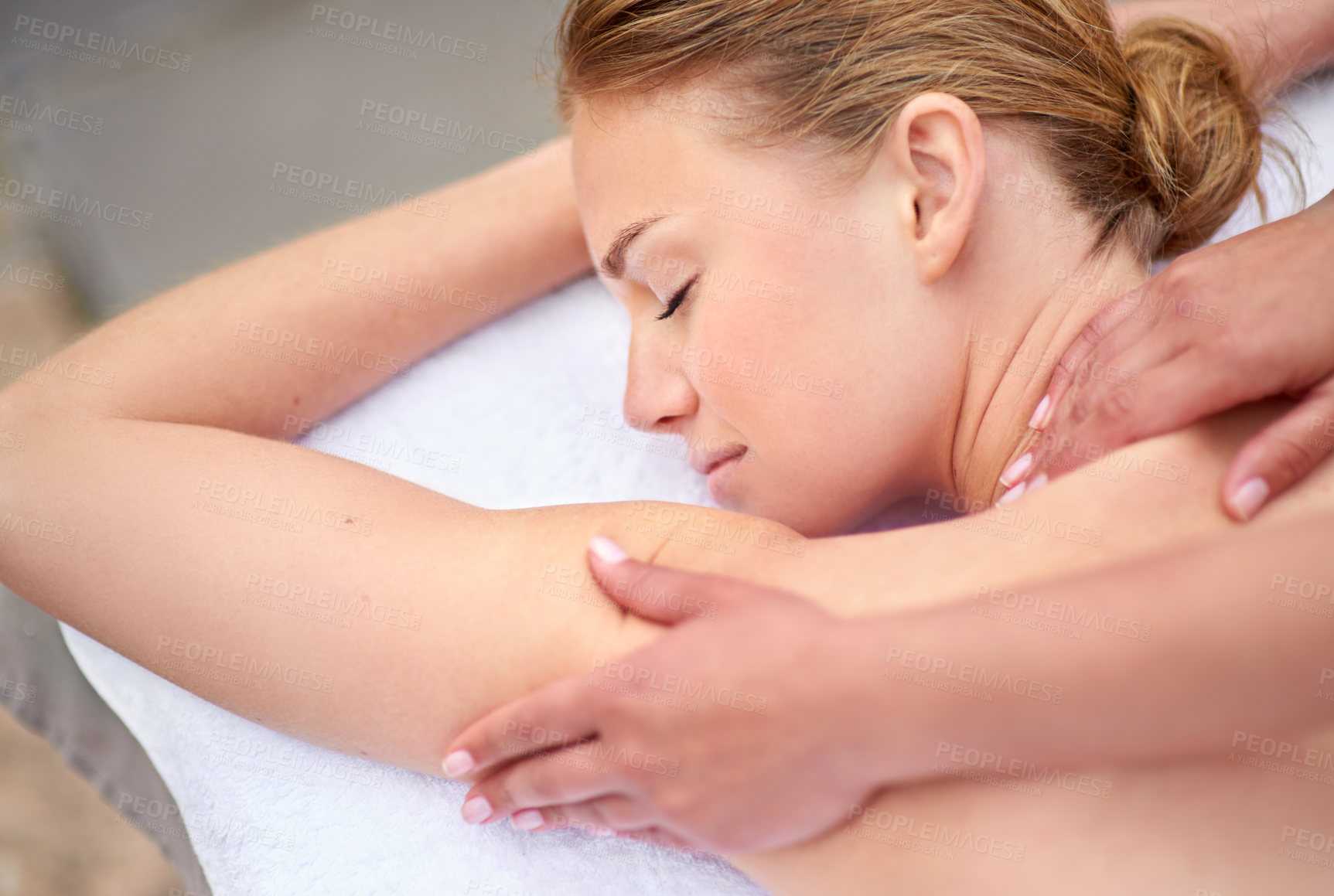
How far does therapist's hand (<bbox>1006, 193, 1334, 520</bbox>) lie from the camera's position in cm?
77

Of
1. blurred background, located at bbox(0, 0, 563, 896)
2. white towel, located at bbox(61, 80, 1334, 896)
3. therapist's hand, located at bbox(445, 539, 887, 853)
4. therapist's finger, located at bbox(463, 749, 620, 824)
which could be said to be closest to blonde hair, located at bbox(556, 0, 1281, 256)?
white towel, located at bbox(61, 80, 1334, 896)

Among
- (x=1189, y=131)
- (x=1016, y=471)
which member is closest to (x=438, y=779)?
(x=1016, y=471)

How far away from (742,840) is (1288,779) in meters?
0.43

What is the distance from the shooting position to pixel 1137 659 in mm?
660

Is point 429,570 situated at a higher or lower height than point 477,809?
higher

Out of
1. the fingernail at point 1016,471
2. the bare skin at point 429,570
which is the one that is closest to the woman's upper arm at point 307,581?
the bare skin at point 429,570

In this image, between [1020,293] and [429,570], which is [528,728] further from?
[1020,293]

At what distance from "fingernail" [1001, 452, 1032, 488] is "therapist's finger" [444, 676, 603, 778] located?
468mm

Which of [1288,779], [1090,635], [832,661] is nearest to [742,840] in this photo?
[832,661]

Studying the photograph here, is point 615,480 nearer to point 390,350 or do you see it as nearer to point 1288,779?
point 390,350

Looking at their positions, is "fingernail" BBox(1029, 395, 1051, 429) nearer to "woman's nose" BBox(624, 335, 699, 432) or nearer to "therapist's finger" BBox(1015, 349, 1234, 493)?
"therapist's finger" BBox(1015, 349, 1234, 493)

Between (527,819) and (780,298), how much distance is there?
1.85 ft

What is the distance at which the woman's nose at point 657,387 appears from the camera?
104 centimetres

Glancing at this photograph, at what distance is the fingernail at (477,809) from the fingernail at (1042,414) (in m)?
0.65
